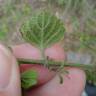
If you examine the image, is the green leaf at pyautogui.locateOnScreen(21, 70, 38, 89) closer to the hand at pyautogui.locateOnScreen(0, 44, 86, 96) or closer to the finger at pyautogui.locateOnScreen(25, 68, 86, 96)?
the hand at pyautogui.locateOnScreen(0, 44, 86, 96)

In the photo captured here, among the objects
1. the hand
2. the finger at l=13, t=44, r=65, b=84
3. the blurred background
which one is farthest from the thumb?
the blurred background

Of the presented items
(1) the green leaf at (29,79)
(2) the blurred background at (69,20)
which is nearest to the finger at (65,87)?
(1) the green leaf at (29,79)

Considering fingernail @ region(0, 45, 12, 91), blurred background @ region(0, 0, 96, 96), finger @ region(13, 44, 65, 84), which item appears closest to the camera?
fingernail @ region(0, 45, 12, 91)

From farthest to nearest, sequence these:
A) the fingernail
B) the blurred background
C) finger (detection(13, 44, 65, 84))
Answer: the blurred background < finger (detection(13, 44, 65, 84)) < the fingernail

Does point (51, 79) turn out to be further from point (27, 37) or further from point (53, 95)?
point (27, 37)

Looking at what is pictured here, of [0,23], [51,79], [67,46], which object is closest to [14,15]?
[0,23]

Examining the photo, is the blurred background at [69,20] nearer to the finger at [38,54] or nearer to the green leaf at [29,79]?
the finger at [38,54]
